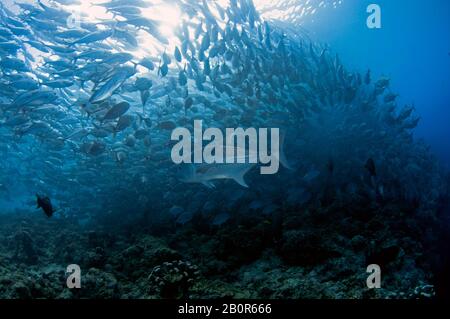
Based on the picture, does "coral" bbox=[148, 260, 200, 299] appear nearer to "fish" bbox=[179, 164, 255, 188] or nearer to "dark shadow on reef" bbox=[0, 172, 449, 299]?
"dark shadow on reef" bbox=[0, 172, 449, 299]

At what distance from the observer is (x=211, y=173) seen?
4.25 m

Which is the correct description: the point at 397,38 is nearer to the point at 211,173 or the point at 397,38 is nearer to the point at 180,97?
the point at 180,97

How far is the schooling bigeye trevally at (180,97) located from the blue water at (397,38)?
374cm

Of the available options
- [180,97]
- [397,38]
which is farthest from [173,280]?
[397,38]

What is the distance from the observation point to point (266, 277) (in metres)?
5.36

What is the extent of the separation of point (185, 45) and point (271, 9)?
1170 centimetres

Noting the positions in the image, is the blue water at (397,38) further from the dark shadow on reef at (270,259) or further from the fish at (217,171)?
the fish at (217,171)

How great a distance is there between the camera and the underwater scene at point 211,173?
4977 mm

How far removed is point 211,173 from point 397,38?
41926 mm

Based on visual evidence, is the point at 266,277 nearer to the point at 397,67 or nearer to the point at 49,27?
the point at 49,27

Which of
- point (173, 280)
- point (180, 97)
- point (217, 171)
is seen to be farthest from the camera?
point (180, 97)

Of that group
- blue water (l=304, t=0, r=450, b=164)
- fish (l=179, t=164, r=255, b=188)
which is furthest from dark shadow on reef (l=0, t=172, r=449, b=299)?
blue water (l=304, t=0, r=450, b=164)

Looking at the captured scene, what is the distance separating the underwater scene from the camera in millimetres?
4977

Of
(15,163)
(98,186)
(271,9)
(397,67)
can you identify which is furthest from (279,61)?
(397,67)
